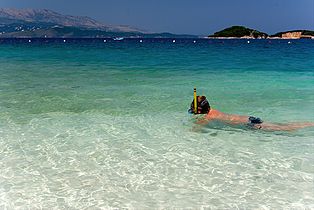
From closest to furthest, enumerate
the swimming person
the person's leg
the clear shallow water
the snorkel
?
1. the clear shallow water
2. the person's leg
3. the swimming person
4. the snorkel

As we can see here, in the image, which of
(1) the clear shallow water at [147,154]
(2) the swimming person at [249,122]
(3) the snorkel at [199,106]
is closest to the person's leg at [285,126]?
(2) the swimming person at [249,122]

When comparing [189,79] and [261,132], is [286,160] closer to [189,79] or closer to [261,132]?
[261,132]

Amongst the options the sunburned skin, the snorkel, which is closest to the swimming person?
the sunburned skin

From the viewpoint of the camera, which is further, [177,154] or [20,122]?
[20,122]

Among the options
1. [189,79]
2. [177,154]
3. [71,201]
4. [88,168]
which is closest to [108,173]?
[88,168]

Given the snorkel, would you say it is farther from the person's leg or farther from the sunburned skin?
the person's leg

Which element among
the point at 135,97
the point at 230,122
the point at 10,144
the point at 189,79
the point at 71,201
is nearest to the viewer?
the point at 71,201

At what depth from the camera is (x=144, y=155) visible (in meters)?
11.3

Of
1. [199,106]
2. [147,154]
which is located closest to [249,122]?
[199,106]

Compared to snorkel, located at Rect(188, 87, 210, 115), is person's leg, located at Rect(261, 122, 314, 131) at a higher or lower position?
lower

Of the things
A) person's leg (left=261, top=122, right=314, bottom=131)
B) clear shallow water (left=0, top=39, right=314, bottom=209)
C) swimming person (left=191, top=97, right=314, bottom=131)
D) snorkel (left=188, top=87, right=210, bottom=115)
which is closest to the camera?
clear shallow water (left=0, top=39, right=314, bottom=209)

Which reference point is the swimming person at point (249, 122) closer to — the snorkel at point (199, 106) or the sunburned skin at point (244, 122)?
the sunburned skin at point (244, 122)

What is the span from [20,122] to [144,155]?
6.72 m

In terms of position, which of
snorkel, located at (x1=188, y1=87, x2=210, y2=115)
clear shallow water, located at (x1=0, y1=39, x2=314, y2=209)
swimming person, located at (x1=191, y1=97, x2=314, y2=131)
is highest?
snorkel, located at (x1=188, y1=87, x2=210, y2=115)
